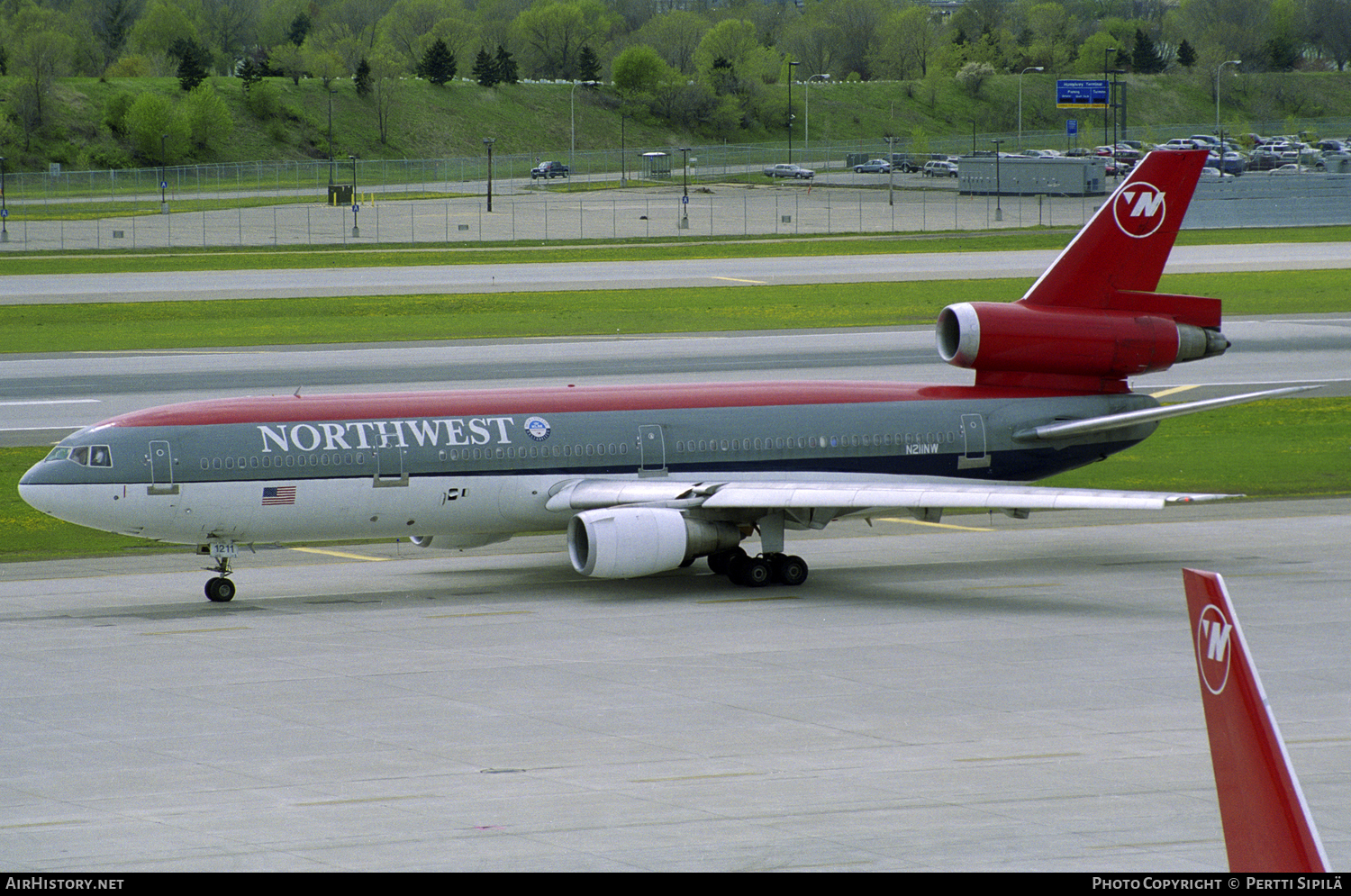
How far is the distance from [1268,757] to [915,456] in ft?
89.7

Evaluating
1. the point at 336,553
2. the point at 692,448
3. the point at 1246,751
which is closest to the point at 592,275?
the point at 336,553

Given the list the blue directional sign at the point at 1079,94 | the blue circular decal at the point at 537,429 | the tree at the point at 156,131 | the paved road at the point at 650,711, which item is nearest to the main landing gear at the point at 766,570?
the paved road at the point at 650,711

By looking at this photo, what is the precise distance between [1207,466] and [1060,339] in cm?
1318

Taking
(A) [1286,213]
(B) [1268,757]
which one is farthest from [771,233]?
(B) [1268,757]

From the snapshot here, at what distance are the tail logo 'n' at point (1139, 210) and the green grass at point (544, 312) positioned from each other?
134 ft

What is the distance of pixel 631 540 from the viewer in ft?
104

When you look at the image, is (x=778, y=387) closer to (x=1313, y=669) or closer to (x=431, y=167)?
(x=1313, y=669)

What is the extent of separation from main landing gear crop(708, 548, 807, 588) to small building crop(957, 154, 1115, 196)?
131427 millimetres

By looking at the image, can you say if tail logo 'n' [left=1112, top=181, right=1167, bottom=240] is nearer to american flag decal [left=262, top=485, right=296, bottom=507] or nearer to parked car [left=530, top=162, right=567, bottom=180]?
american flag decal [left=262, top=485, right=296, bottom=507]

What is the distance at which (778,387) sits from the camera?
3647 cm

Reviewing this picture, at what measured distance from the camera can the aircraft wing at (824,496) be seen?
3200 centimetres

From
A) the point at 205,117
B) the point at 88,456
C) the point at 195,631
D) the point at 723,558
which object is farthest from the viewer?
the point at 205,117

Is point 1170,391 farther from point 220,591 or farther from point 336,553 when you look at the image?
point 220,591

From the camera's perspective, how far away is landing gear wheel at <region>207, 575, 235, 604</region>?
32.5 meters
